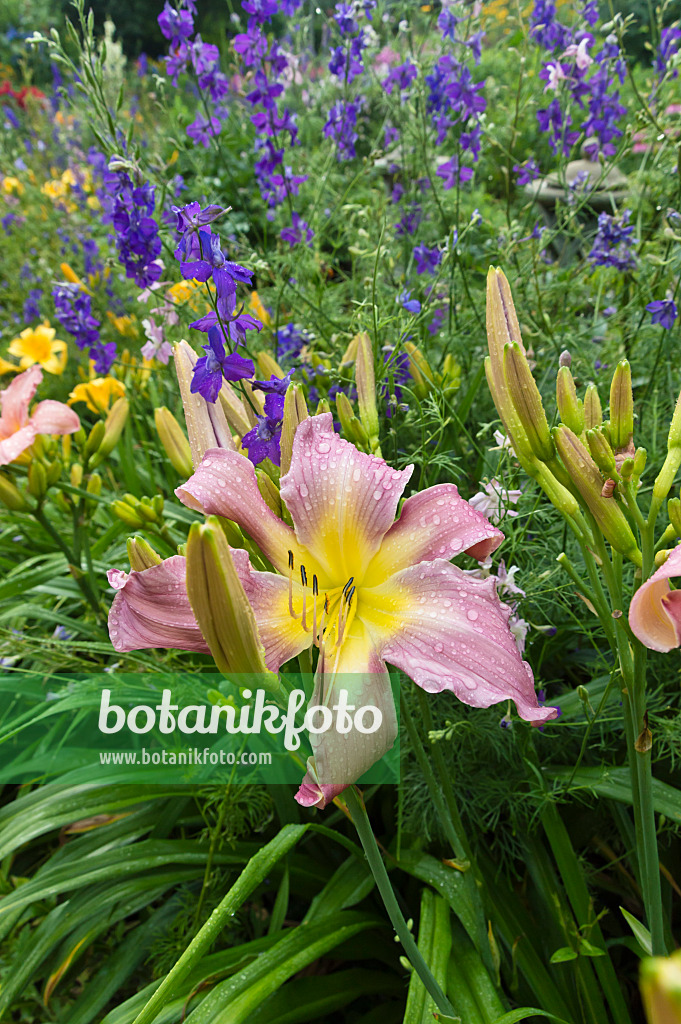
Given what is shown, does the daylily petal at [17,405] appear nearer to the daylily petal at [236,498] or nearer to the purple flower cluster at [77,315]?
the purple flower cluster at [77,315]

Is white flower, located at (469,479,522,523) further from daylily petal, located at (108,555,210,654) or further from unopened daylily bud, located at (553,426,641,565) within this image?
daylily petal, located at (108,555,210,654)

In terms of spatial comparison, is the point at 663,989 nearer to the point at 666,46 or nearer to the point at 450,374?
the point at 450,374

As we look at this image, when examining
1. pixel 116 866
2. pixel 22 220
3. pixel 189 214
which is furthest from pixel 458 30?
pixel 22 220

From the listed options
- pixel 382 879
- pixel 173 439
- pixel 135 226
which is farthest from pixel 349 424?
pixel 135 226

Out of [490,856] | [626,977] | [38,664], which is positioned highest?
[38,664]

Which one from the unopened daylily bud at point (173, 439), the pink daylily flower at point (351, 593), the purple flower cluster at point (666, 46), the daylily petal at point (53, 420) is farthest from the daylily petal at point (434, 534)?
the purple flower cluster at point (666, 46)

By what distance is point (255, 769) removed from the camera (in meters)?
1.26

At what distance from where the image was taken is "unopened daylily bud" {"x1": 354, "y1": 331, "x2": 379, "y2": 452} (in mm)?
878

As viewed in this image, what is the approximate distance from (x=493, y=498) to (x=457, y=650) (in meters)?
0.37

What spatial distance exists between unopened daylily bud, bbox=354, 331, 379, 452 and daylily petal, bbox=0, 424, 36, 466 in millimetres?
713

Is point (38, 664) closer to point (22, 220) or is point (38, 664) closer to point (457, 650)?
point (457, 650)

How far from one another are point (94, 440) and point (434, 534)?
1.05m

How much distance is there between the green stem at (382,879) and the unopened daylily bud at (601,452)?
1.29ft

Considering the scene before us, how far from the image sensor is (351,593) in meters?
0.69
